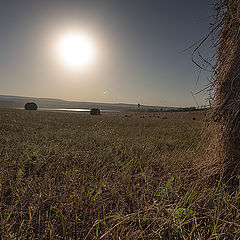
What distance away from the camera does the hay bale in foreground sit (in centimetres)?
177

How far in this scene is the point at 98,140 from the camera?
4.09 meters

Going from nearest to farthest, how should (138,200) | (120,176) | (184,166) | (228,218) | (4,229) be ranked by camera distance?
1. (4,229)
2. (228,218)
3. (138,200)
4. (120,176)
5. (184,166)

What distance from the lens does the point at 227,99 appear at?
1.82 meters

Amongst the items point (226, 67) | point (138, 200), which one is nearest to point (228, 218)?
point (138, 200)

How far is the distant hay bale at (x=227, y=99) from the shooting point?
1.78 meters

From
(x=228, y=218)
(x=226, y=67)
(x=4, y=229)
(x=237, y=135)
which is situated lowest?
(x=4, y=229)

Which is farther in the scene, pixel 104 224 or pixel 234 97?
pixel 234 97

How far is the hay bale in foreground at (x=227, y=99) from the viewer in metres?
1.77

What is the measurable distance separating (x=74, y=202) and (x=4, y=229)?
1.88 feet

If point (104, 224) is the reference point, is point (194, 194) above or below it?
above

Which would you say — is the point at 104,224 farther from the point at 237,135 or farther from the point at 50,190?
the point at 237,135

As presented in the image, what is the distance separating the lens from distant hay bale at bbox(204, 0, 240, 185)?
1775mm

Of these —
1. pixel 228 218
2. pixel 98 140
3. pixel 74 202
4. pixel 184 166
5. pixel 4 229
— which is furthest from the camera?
pixel 98 140

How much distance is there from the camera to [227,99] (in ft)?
5.98
